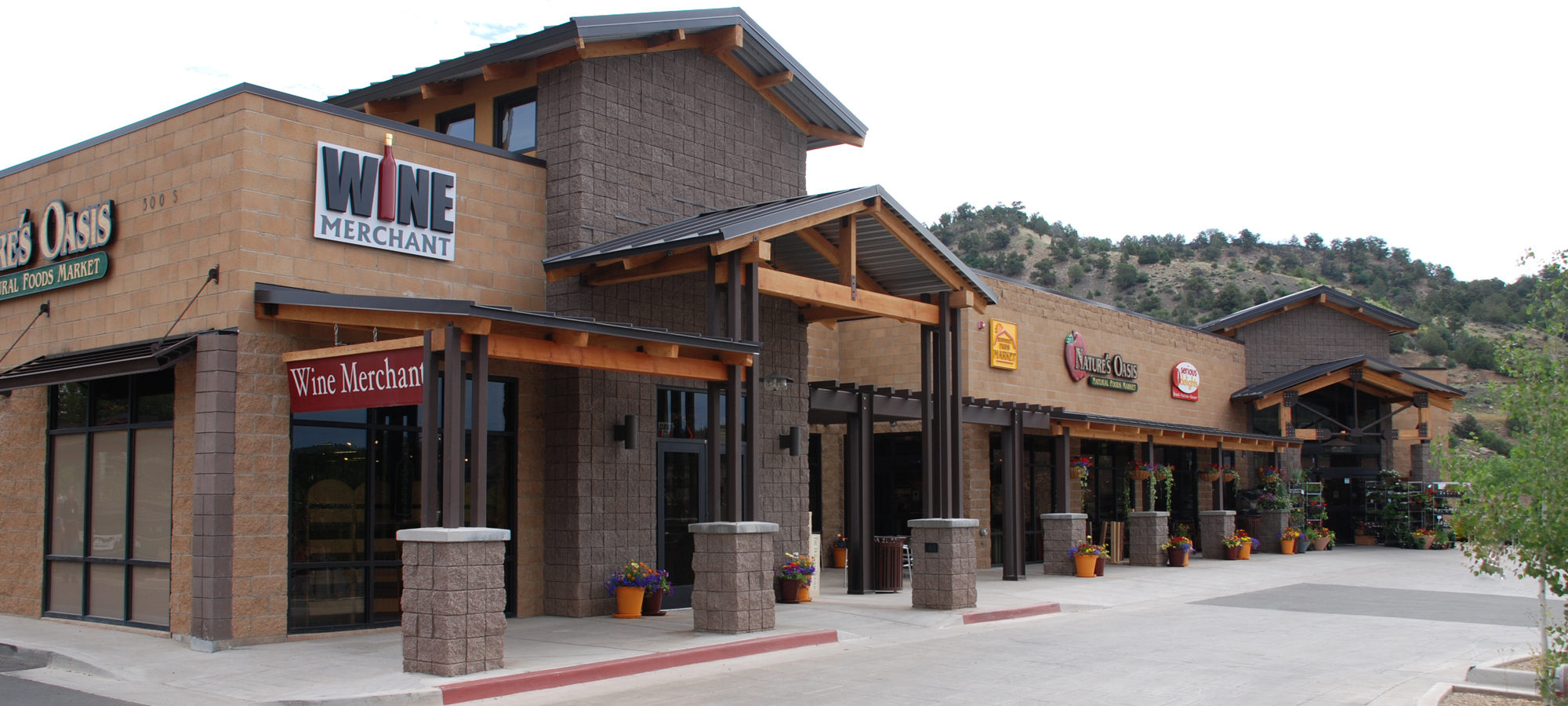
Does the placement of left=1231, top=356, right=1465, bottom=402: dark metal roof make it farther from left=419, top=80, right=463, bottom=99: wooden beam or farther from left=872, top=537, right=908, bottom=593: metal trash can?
left=419, top=80, right=463, bottom=99: wooden beam

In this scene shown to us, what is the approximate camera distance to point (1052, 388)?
85.3 feet

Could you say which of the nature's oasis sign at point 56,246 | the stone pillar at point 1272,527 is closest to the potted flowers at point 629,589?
the nature's oasis sign at point 56,246

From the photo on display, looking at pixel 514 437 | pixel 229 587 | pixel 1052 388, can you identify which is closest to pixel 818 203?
pixel 514 437

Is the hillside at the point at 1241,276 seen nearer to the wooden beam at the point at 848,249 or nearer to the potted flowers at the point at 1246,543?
the potted flowers at the point at 1246,543

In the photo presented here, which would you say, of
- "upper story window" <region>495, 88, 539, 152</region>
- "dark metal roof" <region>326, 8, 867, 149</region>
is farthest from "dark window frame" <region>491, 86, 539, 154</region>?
"dark metal roof" <region>326, 8, 867, 149</region>

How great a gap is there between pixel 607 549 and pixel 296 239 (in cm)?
519

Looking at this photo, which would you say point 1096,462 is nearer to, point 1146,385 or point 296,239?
point 1146,385

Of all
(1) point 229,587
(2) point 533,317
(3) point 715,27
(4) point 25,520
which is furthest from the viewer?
(3) point 715,27

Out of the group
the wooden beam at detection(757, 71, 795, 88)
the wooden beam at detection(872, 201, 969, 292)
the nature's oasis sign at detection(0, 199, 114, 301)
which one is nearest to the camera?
the nature's oasis sign at detection(0, 199, 114, 301)

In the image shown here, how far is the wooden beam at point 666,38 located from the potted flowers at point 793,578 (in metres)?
7.34

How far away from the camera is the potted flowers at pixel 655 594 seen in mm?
15023

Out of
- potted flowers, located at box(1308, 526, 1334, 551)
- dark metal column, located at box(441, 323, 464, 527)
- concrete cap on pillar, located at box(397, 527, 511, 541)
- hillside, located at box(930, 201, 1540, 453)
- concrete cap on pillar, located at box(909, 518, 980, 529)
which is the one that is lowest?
potted flowers, located at box(1308, 526, 1334, 551)

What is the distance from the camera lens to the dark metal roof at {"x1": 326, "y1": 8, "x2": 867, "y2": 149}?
14953mm

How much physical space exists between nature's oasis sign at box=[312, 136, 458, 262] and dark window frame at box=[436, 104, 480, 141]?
247cm
